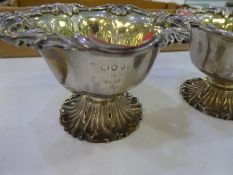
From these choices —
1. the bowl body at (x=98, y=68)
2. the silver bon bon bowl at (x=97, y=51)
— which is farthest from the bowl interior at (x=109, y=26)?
the bowl body at (x=98, y=68)

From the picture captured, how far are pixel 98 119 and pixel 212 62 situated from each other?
250 mm

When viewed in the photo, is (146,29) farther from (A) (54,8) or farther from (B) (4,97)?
(B) (4,97)

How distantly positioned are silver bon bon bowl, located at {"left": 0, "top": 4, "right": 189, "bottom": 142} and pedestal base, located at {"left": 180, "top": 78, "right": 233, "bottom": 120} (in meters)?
0.13

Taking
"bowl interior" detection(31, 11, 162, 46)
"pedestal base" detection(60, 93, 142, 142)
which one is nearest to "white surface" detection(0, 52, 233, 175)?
"pedestal base" detection(60, 93, 142, 142)

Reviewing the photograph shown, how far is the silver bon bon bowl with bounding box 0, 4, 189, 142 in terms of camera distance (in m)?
0.38

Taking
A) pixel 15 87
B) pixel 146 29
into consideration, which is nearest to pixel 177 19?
pixel 146 29

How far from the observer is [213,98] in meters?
0.61

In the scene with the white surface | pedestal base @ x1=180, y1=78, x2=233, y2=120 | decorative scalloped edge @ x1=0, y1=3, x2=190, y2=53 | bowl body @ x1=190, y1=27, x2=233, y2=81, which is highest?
decorative scalloped edge @ x1=0, y1=3, x2=190, y2=53

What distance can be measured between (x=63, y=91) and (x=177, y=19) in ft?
0.99

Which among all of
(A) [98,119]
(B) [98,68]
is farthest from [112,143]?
(B) [98,68]

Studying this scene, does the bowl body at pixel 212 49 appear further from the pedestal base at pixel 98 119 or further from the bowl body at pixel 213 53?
the pedestal base at pixel 98 119

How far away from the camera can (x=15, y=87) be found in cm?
62

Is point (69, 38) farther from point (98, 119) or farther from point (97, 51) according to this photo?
point (98, 119)

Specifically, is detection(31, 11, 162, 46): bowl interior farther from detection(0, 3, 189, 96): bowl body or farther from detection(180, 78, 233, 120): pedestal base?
detection(180, 78, 233, 120): pedestal base
